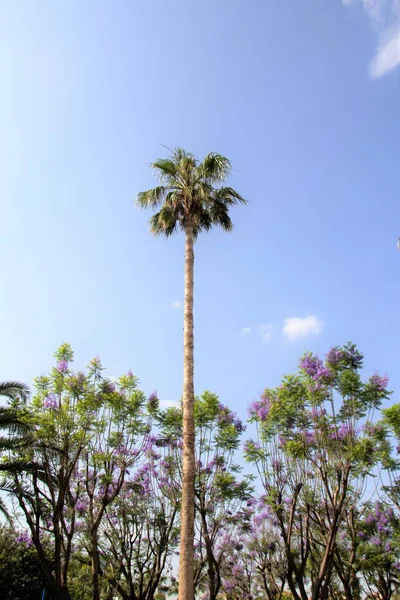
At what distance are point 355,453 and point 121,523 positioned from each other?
12.1 metres

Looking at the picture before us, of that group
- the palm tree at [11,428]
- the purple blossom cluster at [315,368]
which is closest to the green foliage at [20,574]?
the palm tree at [11,428]

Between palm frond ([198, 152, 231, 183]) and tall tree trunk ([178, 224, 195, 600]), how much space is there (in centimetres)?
255

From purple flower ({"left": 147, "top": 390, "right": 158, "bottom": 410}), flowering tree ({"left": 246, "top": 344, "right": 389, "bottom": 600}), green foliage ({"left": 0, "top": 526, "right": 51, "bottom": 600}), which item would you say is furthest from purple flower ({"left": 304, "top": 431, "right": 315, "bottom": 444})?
green foliage ({"left": 0, "top": 526, "right": 51, "bottom": 600})

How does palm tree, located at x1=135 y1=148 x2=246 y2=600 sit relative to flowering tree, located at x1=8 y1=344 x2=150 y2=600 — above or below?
above

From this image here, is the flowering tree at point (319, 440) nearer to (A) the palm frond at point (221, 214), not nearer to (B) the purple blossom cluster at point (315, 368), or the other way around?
(B) the purple blossom cluster at point (315, 368)

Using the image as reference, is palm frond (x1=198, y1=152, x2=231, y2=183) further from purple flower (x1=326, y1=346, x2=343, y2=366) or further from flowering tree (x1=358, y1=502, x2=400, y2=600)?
flowering tree (x1=358, y1=502, x2=400, y2=600)

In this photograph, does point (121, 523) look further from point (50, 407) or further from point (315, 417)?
point (315, 417)

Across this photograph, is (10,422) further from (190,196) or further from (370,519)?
(370,519)

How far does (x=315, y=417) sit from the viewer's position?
17984mm

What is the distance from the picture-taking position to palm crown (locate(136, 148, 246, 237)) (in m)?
16.5

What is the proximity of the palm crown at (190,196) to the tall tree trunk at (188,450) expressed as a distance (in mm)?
1293

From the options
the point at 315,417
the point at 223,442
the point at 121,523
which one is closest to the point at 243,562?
the point at 121,523

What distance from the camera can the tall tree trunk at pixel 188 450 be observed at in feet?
34.3

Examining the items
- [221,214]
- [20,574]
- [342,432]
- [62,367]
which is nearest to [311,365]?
[342,432]
